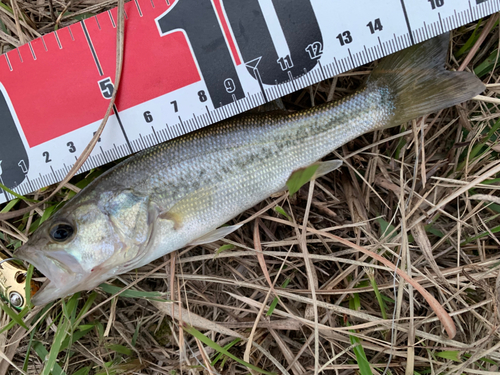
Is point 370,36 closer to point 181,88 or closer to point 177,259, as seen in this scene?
point 181,88

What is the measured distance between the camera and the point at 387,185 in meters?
2.16

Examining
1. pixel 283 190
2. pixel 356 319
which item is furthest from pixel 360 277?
pixel 283 190

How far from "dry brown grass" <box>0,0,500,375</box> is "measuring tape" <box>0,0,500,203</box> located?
316 millimetres

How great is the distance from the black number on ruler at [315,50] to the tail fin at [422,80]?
37 cm

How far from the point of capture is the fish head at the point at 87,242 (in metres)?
1.77

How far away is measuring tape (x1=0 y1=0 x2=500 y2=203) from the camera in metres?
1.89

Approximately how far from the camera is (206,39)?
1.93 metres

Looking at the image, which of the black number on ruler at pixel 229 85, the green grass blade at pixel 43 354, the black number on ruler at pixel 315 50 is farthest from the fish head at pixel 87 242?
the black number on ruler at pixel 315 50

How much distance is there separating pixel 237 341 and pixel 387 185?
4.87 ft

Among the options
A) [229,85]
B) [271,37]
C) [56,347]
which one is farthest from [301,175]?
[56,347]

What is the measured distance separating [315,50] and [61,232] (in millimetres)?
1848

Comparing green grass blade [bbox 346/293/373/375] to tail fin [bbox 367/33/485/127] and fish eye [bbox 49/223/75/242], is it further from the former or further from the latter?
fish eye [bbox 49/223/75/242]

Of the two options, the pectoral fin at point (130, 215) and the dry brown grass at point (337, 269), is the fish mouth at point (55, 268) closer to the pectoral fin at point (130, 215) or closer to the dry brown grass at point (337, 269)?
the pectoral fin at point (130, 215)

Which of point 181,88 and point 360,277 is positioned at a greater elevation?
point 181,88
